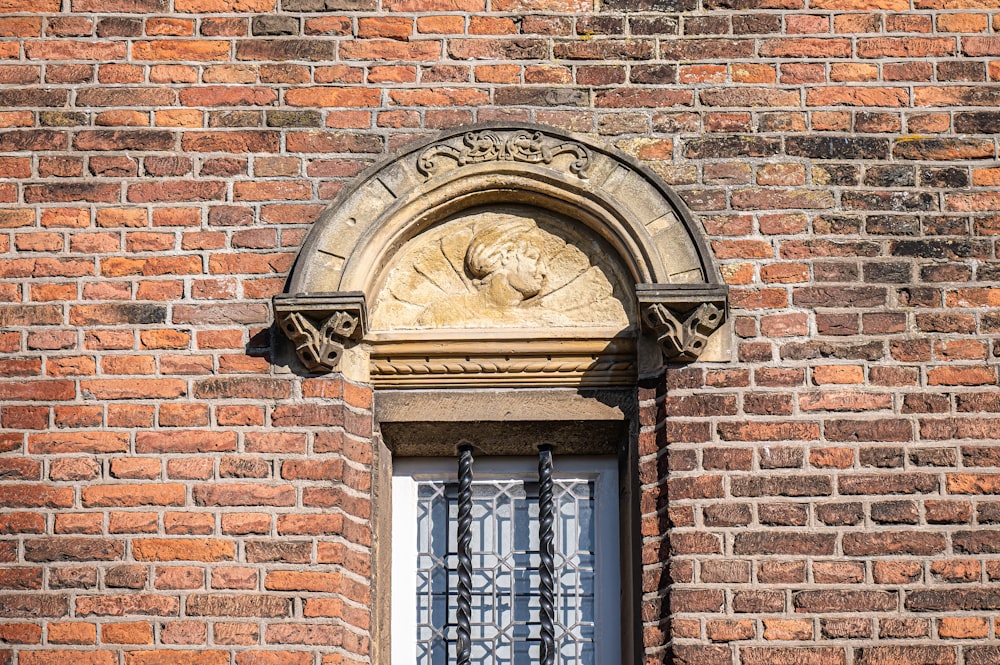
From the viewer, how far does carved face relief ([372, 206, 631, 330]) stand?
6.92 m

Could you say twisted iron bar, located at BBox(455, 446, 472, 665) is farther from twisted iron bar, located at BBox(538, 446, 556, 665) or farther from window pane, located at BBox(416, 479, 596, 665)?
A: twisted iron bar, located at BBox(538, 446, 556, 665)

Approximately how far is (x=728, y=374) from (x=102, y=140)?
255cm

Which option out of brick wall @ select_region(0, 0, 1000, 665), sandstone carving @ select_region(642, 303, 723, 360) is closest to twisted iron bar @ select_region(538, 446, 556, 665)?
brick wall @ select_region(0, 0, 1000, 665)

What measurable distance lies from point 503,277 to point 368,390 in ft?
2.22

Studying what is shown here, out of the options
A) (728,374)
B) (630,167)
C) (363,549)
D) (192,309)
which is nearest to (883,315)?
(728,374)

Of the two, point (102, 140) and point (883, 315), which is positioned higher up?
point (102, 140)

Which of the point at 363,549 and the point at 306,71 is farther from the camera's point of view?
the point at 306,71

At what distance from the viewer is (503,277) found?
696cm

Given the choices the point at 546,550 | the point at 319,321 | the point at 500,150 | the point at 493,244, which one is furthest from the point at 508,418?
the point at 500,150

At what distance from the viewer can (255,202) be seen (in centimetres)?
688

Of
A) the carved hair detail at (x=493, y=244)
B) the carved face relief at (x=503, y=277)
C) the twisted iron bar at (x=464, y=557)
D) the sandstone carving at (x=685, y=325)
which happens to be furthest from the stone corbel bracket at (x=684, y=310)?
the twisted iron bar at (x=464, y=557)

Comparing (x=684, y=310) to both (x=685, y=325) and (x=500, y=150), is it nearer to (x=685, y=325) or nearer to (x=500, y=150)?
(x=685, y=325)

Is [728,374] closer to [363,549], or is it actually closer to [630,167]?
[630,167]

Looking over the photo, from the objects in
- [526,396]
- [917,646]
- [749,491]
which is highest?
[526,396]
